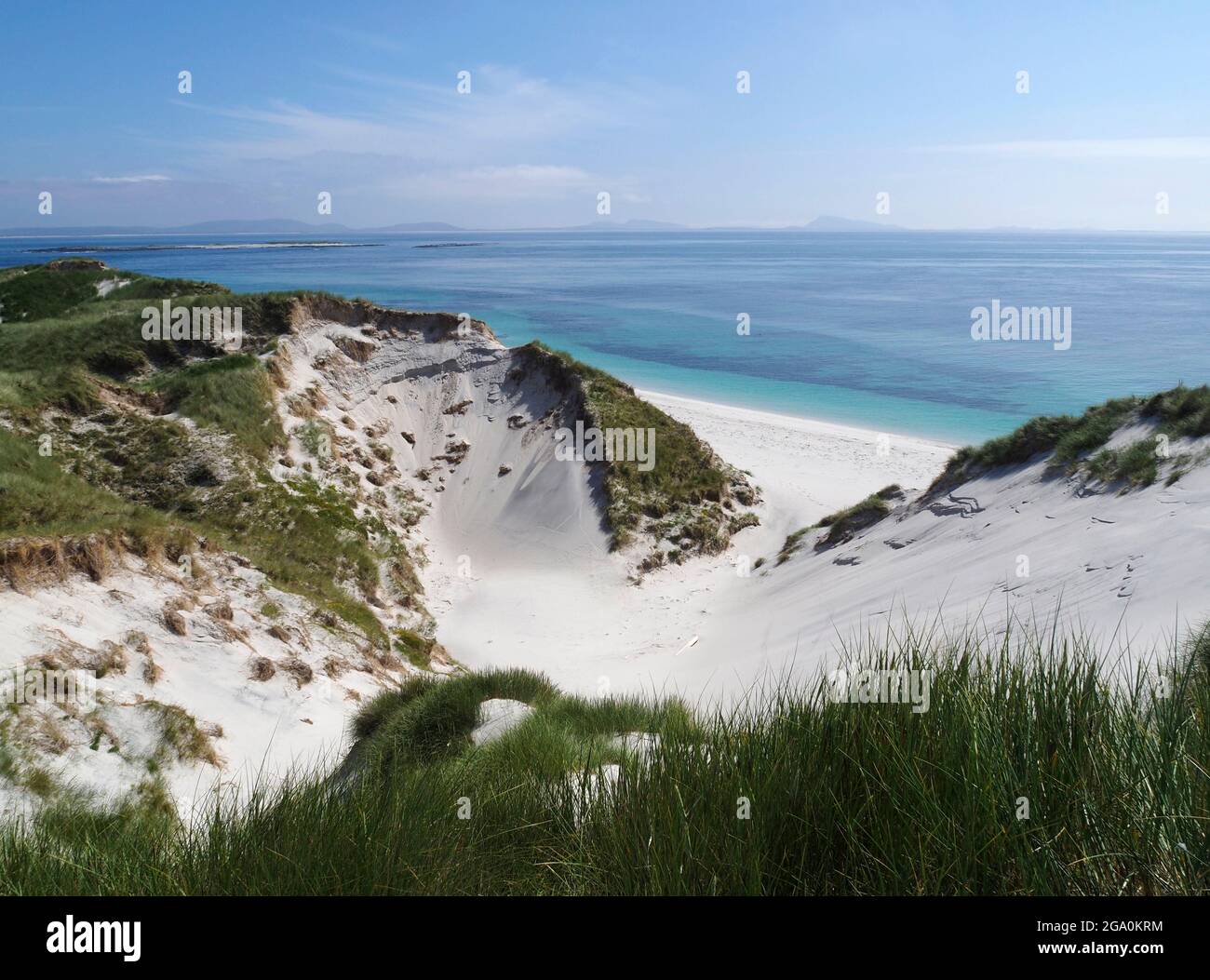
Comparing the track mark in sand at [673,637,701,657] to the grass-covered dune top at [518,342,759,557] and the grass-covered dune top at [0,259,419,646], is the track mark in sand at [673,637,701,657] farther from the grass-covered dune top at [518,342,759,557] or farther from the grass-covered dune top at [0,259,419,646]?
the grass-covered dune top at [0,259,419,646]

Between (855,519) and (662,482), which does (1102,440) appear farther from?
(662,482)

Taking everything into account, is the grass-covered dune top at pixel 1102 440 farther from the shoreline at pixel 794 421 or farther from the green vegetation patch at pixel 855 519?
the shoreline at pixel 794 421

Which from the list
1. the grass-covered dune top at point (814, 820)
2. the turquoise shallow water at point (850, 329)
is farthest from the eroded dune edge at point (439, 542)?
the turquoise shallow water at point (850, 329)

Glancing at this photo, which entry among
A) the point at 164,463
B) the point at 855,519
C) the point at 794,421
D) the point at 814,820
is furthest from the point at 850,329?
the point at 814,820

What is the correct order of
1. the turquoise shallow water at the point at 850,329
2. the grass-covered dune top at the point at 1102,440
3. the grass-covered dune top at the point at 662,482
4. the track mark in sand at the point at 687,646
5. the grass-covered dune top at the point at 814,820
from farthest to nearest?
the turquoise shallow water at the point at 850,329, the grass-covered dune top at the point at 662,482, the track mark in sand at the point at 687,646, the grass-covered dune top at the point at 1102,440, the grass-covered dune top at the point at 814,820

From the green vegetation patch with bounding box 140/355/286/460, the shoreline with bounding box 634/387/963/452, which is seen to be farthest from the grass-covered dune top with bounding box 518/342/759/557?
the shoreline with bounding box 634/387/963/452

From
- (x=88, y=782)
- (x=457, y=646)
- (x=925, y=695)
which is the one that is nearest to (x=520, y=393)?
(x=457, y=646)

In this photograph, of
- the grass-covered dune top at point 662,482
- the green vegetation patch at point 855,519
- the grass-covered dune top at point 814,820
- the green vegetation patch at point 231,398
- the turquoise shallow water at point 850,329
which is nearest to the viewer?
the grass-covered dune top at point 814,820
